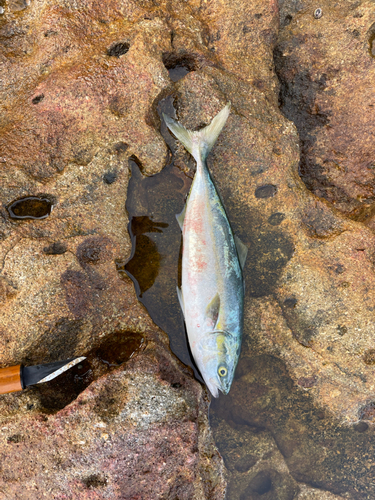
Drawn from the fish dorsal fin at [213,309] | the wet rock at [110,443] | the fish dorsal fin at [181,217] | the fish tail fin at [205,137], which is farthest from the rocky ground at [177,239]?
the fish dorsal fin at [213,309]

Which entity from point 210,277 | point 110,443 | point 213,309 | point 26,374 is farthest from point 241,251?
point 26,374

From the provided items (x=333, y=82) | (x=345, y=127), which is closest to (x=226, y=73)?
(x=333, y=82)

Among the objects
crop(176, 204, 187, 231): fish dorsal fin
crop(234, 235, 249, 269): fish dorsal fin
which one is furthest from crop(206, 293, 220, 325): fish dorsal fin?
crop(176, 204, 187, 231): fish dorsal fin

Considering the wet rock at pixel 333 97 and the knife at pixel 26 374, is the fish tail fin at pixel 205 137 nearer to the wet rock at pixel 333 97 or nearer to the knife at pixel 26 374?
the wet rock at pixel 333 97

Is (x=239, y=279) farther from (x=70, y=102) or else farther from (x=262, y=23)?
(x=262, y=23)

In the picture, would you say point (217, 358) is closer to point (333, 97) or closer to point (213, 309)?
point (213, 309)

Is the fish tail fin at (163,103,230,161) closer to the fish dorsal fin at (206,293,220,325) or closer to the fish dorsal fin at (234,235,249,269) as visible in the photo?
the fish dorsal fin at (234,235,249,269)
